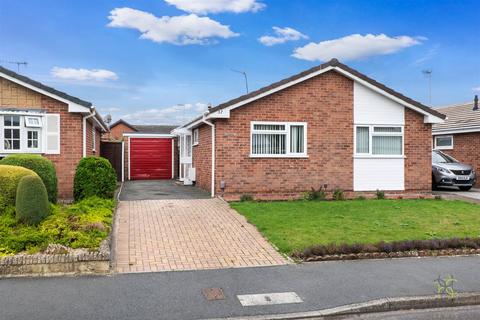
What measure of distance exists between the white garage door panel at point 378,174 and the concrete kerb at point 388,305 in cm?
965

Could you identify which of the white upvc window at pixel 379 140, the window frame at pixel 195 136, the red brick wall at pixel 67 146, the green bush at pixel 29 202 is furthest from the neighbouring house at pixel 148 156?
the green bush at pixel 29 202

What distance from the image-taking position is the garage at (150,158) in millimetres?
24594

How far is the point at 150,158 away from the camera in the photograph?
81.6 ft

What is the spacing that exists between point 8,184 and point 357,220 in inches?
292

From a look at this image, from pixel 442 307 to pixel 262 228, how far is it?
4346 mm

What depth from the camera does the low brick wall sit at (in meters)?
6.52

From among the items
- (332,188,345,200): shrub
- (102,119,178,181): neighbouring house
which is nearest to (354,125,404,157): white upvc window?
(332,188,345,200): shrub

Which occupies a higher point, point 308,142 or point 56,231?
point 308,142

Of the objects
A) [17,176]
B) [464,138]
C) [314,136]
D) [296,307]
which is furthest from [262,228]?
[464,138]

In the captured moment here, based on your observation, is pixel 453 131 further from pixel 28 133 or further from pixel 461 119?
pixel 28 133

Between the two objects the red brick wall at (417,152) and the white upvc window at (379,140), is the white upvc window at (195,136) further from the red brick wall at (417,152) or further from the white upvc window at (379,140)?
the red brick wall at (417,152)

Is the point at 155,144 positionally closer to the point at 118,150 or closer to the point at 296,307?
the point at 118,150

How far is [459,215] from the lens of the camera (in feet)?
38.0

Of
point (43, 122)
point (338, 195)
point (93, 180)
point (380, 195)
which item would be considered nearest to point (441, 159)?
point (380, 195)
